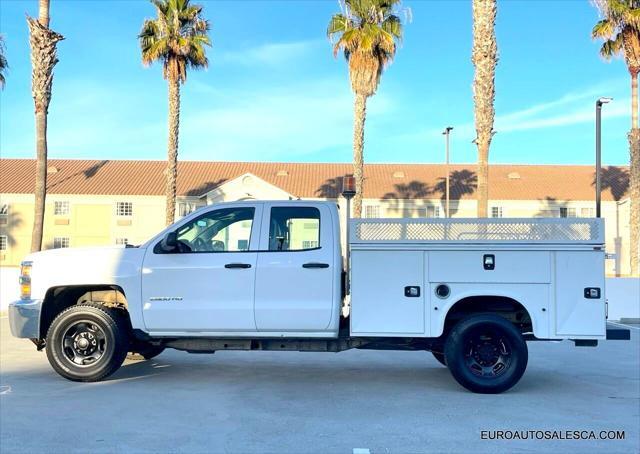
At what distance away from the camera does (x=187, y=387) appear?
7.65m

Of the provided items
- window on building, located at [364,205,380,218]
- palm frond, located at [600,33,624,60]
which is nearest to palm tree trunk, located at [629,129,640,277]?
palm frond, located at [600,33,624,60]

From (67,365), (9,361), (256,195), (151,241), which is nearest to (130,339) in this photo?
(67,365)

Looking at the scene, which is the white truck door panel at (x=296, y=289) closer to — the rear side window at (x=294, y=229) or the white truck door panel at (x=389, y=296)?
the rear side window at (x=294, y=229)

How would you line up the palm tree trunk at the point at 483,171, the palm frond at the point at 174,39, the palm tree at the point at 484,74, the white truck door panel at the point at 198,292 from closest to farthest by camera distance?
the white truck door panel at the point at 198,292, the palm tree at the point at 484,74, the palm tree trunk at the point at 483,171, the palm frond at the point at 174,39

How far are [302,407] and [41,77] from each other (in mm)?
18245

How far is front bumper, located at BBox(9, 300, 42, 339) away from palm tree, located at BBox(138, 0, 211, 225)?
21225 millimetres

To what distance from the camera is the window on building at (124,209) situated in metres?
48.3

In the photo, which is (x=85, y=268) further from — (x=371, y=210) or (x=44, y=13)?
(x=371, y=210)

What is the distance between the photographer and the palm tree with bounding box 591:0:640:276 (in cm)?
2606

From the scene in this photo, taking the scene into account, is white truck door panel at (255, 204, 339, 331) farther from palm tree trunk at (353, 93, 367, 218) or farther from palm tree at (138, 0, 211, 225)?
palm tree at (138, 0, 211, 225)

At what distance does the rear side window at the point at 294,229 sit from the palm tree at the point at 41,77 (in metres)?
16.1

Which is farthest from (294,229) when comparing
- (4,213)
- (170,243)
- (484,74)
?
(4,213)

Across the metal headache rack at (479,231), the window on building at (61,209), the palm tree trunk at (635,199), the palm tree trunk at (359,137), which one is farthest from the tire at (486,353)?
the window on building at (61,209)

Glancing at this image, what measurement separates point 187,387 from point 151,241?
5.93ft
